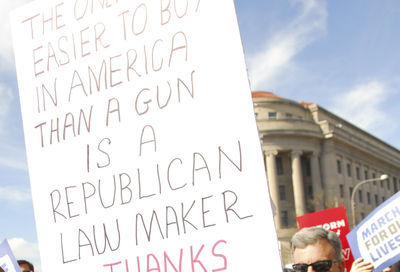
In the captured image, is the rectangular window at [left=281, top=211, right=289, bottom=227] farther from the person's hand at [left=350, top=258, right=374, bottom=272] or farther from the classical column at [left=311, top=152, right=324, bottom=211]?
the person's hand at [left=350, top=258, right=374, bottom=272]

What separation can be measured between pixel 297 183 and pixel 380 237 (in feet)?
169

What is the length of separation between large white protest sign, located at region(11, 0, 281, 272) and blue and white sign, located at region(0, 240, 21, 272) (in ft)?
6.55

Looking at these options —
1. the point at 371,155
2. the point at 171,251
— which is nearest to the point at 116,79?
the point at 171,251

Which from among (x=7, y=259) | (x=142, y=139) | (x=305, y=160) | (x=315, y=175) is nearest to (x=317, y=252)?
(x=142, y=139)

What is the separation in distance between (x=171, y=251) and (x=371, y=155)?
65.9 metres

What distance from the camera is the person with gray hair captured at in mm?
2877

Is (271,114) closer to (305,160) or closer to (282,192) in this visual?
(305,160)

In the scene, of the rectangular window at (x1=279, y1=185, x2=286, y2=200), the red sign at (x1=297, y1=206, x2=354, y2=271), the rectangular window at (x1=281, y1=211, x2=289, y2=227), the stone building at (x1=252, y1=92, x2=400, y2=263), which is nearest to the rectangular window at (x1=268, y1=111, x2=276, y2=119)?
the stone building at (x1=252, y1=92, x2=400, y2=263)

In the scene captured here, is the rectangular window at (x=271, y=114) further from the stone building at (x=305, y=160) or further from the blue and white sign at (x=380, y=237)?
the blue and white sign at (x=380, y=237)

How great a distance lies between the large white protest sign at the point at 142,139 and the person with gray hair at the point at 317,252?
101cm

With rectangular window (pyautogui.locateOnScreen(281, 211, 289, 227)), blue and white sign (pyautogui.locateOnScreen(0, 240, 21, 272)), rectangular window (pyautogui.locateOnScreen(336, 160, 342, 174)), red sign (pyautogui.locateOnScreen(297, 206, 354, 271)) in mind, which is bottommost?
blue and white sign (pyautogui.locateOnScreen(0, 240, 21, 272))

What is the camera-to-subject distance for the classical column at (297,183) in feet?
172

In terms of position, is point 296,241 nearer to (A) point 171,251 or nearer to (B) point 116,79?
(A) point 171,251

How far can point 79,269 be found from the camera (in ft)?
7.56
